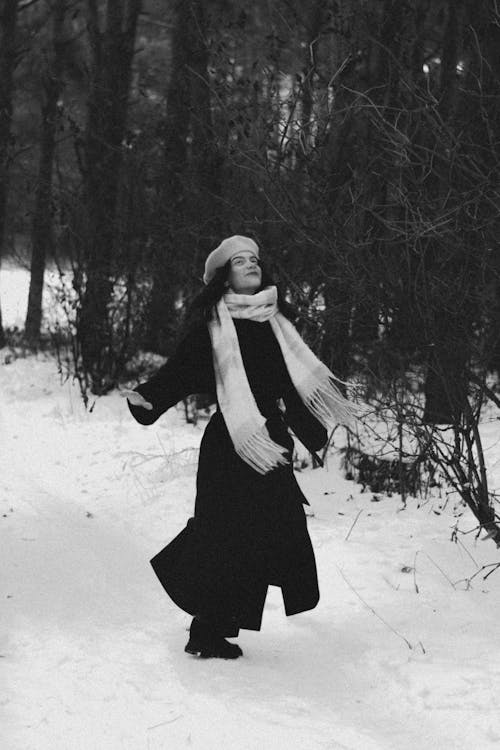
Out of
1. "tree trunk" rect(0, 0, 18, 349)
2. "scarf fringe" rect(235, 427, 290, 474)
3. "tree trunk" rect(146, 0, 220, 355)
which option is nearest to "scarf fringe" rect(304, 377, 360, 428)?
"scarf fringe" rect(235, 427, 290, 474)

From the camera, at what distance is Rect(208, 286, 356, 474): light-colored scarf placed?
457 centimetres

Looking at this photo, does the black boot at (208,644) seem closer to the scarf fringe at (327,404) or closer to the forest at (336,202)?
the scarf fringe at (327,404)

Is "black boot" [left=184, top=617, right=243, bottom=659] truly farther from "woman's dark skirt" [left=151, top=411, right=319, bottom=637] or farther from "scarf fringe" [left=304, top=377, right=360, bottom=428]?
"scarf fringe" [left=304, top=377, right=360, bottom=428]

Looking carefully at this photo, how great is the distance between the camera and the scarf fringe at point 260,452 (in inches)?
180

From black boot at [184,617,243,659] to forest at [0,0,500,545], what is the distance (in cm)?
149

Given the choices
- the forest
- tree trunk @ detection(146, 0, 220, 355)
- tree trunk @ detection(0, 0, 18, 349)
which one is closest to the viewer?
the forest

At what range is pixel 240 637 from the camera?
5.02 metres

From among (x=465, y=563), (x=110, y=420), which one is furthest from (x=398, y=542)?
(x=110, y=420)

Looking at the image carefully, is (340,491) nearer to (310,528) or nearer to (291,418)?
(310,528)

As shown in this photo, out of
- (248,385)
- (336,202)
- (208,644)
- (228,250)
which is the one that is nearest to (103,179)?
(336,202)

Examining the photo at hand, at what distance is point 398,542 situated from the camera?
634 centimetres

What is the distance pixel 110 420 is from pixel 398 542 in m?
4.53

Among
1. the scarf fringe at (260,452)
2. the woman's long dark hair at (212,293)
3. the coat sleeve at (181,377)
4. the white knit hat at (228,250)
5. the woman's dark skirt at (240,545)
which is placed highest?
the white knit hat at (228,250)

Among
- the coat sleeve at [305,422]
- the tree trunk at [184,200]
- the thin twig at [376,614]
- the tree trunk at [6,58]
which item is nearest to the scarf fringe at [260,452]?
the coat sleeve at [305,422]
